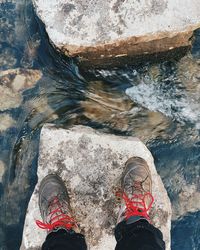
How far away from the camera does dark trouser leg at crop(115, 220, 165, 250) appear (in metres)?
2.78

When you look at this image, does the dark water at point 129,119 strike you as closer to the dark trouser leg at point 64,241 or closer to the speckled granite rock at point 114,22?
the speckled granite rock at point 114,22

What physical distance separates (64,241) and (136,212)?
25.2 inches

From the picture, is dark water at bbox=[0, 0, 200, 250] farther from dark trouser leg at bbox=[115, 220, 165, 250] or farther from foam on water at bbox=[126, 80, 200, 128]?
dark trouser leg at bbox=[115, 220, 165, 250]

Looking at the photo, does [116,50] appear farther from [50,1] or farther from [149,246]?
[149,246]

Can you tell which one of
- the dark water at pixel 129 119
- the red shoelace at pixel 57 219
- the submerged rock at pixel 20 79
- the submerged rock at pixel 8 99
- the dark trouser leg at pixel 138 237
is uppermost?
the submerged rock at pixel 20 79

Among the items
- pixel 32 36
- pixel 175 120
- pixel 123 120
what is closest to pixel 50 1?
pixel 32 36

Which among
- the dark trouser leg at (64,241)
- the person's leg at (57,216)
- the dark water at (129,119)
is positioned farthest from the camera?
the dark water at (129,119)

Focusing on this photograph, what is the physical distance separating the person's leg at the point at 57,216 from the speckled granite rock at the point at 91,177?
0.34ft

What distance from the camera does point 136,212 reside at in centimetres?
315

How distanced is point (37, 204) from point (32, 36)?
70.9 inches

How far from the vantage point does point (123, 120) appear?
12.6 feet

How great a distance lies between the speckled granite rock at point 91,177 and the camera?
11.1ft

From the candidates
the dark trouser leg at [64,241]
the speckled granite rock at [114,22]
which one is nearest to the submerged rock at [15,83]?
the speckled granite rock at [114,22]

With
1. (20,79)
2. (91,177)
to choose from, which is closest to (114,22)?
(20,79)
